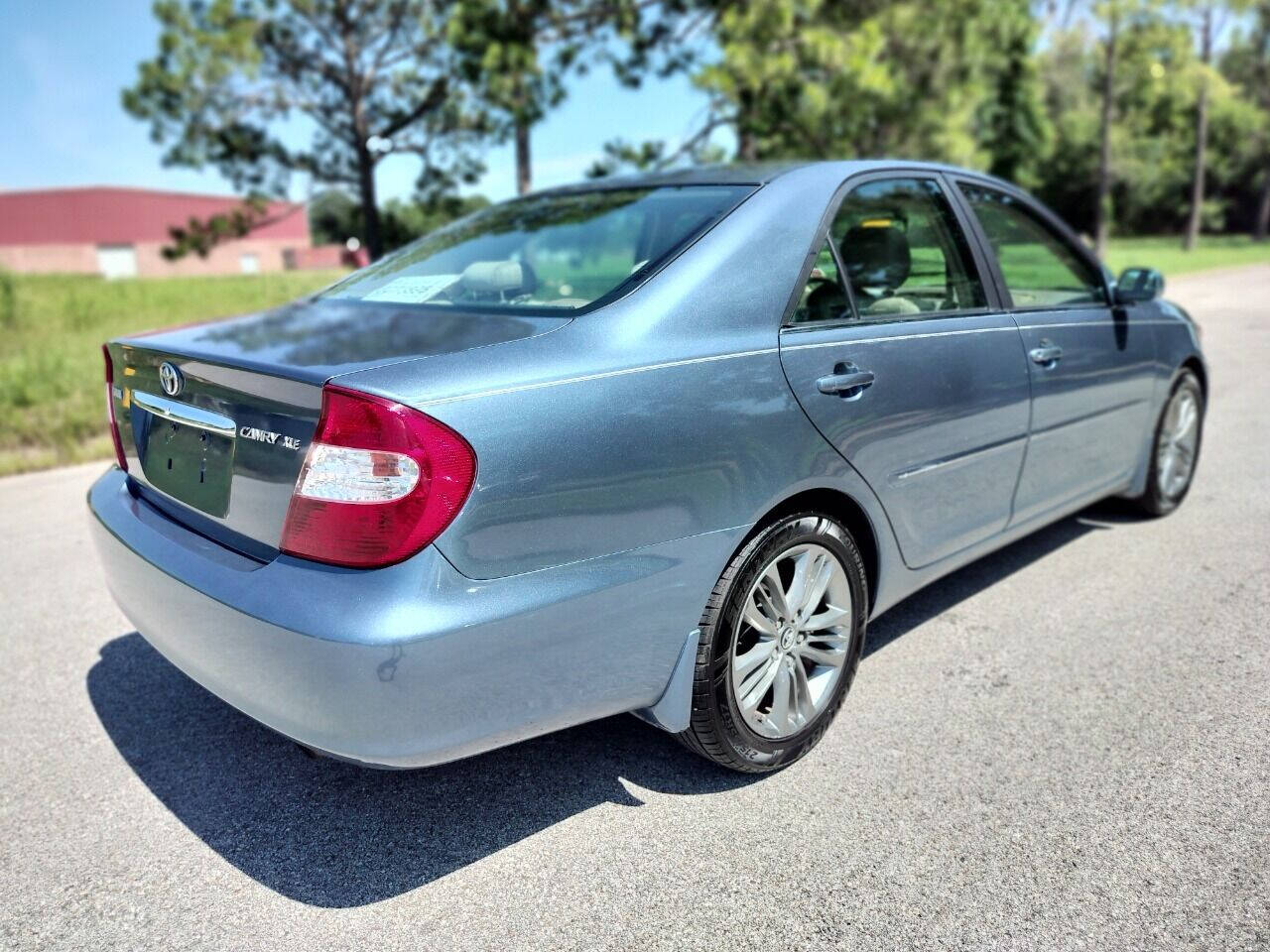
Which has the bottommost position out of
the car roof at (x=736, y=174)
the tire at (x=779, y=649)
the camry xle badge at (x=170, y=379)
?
the tire at (x=779, y=649)

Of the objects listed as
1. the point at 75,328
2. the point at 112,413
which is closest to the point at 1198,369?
the point at 112,413

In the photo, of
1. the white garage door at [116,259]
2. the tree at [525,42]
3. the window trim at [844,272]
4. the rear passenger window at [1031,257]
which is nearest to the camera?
the window trim at [844,272]

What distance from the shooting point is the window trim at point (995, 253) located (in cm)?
356

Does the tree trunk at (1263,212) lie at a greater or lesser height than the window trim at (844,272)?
greater

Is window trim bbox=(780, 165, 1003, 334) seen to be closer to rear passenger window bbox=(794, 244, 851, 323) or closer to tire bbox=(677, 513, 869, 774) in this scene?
rear passenger window bbox=(794, 244, 851, 323)

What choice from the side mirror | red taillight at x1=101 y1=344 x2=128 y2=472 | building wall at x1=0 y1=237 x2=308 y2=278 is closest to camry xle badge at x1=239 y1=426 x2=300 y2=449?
red taillight at x1=101 y1=344 x2=128 y2=472

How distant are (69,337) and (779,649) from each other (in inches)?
590

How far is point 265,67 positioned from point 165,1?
3.03 m

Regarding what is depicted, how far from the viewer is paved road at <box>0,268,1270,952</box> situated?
2.17m

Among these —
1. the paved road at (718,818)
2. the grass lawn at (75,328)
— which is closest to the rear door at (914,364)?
the paved road at (718,818)

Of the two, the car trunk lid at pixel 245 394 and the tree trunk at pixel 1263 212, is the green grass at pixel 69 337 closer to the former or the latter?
the car trunk lid at pixel 245 394

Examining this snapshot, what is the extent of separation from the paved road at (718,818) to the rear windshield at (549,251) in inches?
51.5

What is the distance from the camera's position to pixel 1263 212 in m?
48.7

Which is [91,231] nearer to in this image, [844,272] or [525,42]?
[525,42]
